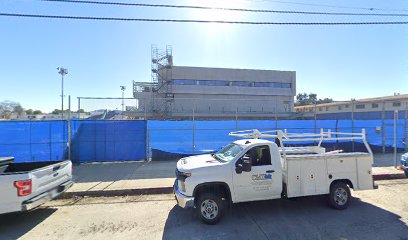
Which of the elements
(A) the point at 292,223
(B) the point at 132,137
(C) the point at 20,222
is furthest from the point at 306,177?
(B) the point at 132,137

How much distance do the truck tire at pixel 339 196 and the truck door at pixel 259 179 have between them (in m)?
1.37

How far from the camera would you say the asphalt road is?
441cm

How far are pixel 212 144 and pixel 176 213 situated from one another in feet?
22.7

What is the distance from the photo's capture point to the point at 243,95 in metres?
49.8

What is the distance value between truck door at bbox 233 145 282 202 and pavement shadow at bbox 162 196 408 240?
51 centimetres

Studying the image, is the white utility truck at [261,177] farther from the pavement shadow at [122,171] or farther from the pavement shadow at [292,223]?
the pavement shadow at [122,171]

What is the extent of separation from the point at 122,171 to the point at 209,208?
5612 mm

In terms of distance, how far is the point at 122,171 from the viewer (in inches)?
368

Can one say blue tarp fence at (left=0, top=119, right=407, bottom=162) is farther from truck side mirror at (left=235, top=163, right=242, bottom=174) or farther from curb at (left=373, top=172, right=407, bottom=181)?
truck side mirror at (left=235, top=163, right=242, bottom=174)

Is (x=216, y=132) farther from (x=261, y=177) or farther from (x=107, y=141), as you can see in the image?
(x=261, y=177)

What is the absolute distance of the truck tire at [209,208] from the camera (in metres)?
4.79

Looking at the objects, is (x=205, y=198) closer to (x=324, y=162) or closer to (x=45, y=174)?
(x=324, y=162)

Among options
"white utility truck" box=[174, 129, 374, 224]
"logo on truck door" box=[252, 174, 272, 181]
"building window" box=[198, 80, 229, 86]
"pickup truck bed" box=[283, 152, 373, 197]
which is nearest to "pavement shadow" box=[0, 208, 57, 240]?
"white utility truck" box=[174, 129, 374, 224]

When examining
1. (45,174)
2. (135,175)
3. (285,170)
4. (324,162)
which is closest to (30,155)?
(135,175)
